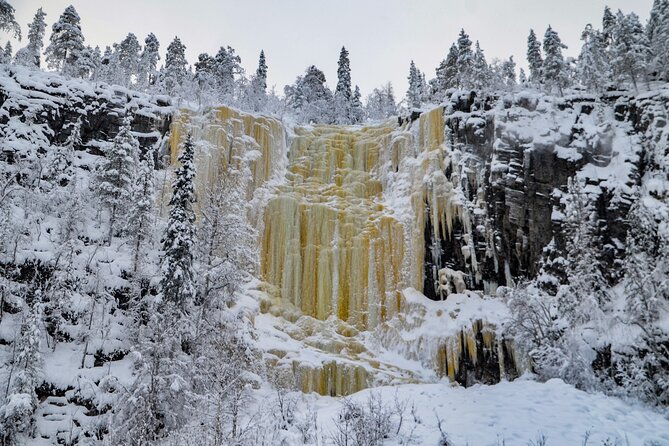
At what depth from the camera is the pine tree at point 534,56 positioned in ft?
140

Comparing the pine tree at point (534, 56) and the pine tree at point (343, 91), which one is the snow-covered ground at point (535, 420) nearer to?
the pine tree at point (534, 56)

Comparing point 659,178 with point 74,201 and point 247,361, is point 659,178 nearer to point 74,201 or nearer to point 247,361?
point 247,361

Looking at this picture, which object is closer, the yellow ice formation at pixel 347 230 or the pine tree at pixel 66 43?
the yellow ice formation at pixel 347 230

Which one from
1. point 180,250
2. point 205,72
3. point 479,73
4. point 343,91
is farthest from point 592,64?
point 205,72

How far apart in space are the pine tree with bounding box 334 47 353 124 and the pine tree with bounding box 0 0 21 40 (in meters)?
27.0

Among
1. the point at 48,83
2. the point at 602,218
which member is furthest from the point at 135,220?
the point at 602,218

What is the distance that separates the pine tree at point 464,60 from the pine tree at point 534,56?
6858 mm

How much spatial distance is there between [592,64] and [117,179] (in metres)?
31.6

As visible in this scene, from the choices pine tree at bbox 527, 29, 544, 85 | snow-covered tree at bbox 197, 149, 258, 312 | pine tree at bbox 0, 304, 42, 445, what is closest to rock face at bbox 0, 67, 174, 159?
snow-covered tree at bbox 197, 149, 258, 312

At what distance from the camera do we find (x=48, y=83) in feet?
101

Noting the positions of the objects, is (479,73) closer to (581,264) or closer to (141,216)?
(581,264)

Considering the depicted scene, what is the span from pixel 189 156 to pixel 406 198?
13172 mm

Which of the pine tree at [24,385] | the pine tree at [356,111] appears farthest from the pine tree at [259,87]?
the pine tree at [24,385]

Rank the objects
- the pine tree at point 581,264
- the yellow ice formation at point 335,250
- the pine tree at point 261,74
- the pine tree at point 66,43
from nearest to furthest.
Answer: the pine tree at point 581,264 < the yellow ice formation at point 335,250 < the pine tree at point 66,43 < the pine tree at point 261,74
